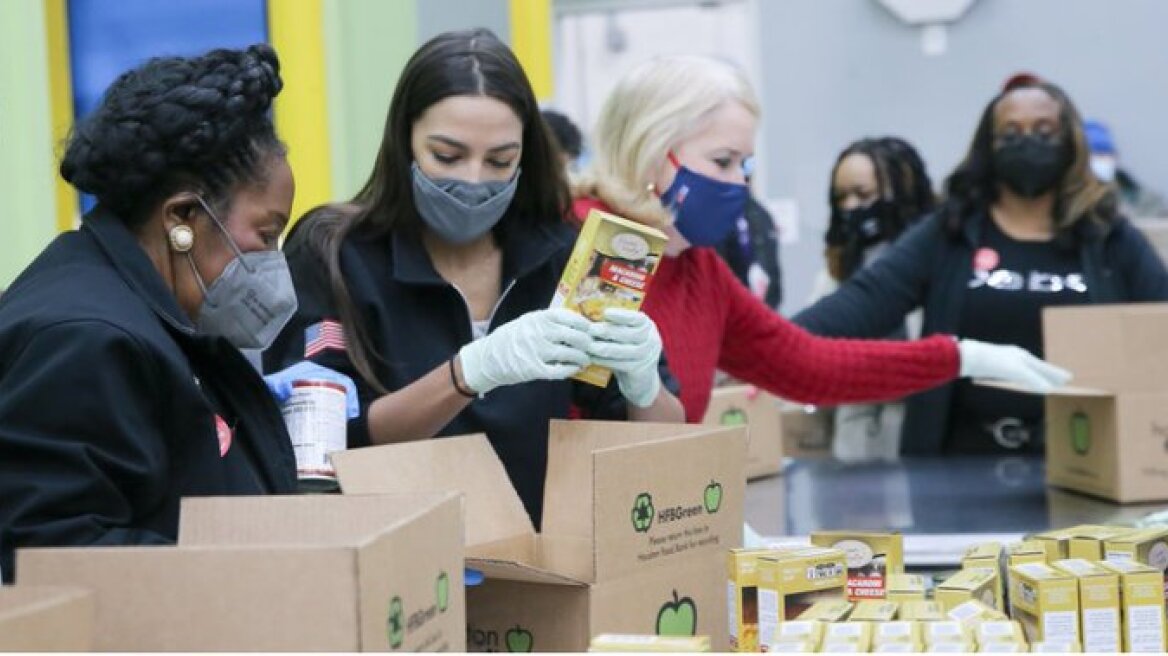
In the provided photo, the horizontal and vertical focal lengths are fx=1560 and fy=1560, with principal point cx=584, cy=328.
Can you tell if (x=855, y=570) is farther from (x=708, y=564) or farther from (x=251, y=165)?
(x=251, y=165)

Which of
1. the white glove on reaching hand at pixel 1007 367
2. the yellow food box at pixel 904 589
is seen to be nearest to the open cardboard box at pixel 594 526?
the yellow food box at pixel 904 589

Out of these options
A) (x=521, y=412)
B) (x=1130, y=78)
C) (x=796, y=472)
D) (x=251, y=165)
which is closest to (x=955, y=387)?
(x=796, y=472)

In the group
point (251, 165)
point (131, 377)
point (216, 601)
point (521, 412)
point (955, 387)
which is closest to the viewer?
point (216, 601)

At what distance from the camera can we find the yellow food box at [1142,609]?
179 cm

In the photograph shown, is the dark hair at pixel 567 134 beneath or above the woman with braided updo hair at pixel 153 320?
above

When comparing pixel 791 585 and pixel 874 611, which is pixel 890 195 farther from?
pixel 874 611

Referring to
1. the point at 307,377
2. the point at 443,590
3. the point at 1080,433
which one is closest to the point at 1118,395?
the point at 1080,433

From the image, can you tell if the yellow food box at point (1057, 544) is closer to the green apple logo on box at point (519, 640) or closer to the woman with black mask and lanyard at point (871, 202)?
the green apple logo on box at point (519, 640)

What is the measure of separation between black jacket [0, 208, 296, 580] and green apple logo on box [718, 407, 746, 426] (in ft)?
7.05

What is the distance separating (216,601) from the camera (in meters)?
1.26

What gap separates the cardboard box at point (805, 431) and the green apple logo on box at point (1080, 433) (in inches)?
43.0

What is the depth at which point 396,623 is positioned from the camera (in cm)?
132

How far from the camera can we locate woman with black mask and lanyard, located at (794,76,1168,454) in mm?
3648

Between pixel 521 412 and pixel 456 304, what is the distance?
0.19 metres
